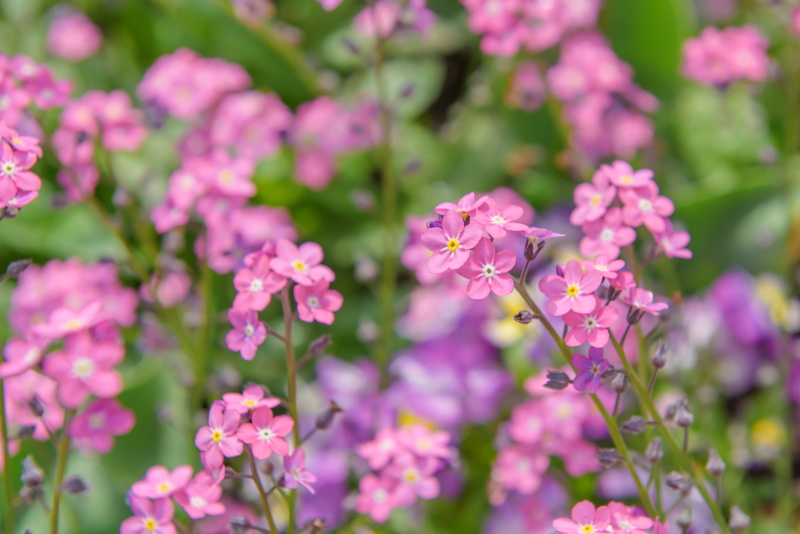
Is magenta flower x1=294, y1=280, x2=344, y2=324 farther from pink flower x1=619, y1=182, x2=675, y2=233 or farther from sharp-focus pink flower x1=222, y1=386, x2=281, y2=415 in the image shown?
pink flower x1=619, y1=182, x2=675, y2=233

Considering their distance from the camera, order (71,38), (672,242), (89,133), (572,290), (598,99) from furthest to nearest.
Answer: (71,38)
(598,99)
(89,133)
(672,242)
(572,290)

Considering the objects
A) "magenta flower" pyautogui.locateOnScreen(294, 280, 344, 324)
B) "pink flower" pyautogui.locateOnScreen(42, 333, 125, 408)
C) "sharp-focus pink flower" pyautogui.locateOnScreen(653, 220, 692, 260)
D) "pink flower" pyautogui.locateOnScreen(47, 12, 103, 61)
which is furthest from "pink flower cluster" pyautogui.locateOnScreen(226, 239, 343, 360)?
"pink flower" pyautogui.locateOnScreen(47, 12, 103, 61)

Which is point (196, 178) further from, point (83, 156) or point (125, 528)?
point (125, 528)

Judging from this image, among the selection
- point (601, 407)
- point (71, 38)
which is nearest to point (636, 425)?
point (601, 407)

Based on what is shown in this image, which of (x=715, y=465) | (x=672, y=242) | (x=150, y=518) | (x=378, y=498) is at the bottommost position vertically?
(x=378, y=498)

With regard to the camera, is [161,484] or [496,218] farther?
[161,484]

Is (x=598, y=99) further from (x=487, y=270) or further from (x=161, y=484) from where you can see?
(x=161, y=484)

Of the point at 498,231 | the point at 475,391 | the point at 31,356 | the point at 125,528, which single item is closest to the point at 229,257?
the point at 31,356
